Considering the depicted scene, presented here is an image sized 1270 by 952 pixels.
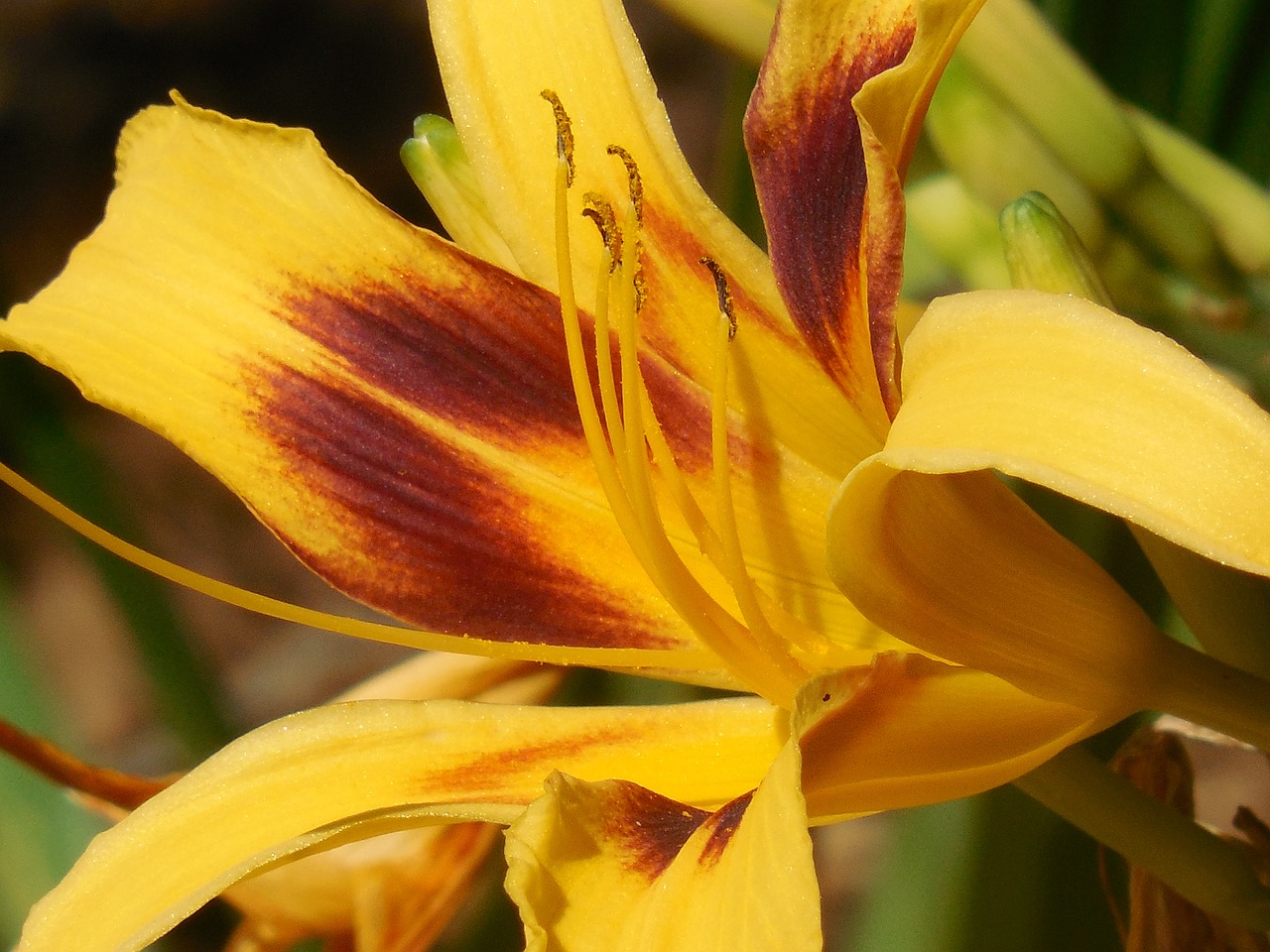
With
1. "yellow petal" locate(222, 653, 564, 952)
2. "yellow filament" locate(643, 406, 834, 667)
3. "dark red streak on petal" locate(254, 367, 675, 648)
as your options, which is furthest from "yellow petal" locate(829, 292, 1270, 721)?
"yellow petal" locate(222, 653, 564, 952)

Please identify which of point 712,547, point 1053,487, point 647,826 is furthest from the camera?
point 712,547

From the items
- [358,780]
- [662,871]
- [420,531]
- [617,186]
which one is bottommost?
[662,871]

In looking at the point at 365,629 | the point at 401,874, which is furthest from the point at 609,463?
the point at 401,874

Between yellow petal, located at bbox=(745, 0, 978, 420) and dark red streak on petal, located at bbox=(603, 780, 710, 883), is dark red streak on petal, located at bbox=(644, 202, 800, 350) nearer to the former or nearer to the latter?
yellow petal, located at bbox=(745, 0, 978, 420)

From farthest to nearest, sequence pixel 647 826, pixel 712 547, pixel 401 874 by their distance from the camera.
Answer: pixel 401 874 < pixel 712 547 < pixel 647 826

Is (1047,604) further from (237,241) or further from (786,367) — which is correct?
(237,241)

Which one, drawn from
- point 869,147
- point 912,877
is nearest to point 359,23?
point 912,877

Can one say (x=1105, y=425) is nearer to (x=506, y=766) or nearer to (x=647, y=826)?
(x=647, y=826)
